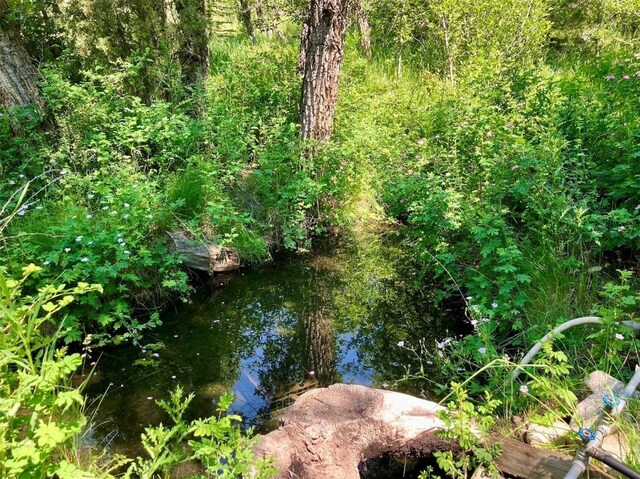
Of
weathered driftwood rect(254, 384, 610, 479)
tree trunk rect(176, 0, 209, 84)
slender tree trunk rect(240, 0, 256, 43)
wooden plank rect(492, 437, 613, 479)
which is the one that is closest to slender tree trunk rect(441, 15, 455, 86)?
tree trunk rect(176, 0, 209, 84)

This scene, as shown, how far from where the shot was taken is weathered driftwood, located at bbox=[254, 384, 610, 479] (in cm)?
227

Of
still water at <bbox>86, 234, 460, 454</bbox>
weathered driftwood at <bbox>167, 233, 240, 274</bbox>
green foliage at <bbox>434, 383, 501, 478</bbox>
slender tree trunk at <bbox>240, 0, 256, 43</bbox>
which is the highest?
slender tree trunk at <bbox>240, 0, 256, 43</bbox>

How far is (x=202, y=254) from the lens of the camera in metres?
4.53

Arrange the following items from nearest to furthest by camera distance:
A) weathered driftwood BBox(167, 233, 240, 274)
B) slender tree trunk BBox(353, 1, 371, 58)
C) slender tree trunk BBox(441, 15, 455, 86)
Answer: weathered driftwood BBox(167, 233, 240, 274) → slender tree trunk BBox(441, 15, 455, 86) → slender tree trunk BBox(353, 1, 371, 58)

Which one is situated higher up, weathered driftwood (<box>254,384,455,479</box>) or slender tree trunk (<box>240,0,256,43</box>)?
slender tree trunk (<box>240,0,256,43</box>)

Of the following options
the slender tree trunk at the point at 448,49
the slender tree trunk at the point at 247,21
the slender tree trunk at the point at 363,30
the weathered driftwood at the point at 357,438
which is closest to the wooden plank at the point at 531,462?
the weathered driftwood at the point at 357,438

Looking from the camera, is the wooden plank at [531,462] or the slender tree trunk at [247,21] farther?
the slender tree trunk at [247,21]

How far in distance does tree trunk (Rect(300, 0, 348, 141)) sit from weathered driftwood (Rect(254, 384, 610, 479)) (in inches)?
140

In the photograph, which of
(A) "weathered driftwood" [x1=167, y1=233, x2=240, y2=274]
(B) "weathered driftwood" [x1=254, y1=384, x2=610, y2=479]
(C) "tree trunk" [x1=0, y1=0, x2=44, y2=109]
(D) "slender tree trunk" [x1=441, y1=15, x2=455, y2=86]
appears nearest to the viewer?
(B) "weathered driftwood" [x1=254, y1=384, x2=610, y2=479]

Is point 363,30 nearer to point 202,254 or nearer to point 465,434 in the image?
point 202,254

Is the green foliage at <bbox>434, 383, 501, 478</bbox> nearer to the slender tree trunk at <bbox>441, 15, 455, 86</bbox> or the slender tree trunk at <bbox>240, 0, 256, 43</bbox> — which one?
the slender tree trunk at <bbox>441, 15, 455, 86</bbox>

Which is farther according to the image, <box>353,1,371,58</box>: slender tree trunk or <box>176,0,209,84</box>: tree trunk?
<box>353,1,371,58</box>: slender tree trunk

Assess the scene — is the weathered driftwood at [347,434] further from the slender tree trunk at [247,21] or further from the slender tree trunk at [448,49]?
the slender tree trunk at [247,21]

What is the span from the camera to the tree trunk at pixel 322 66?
5.00 m
